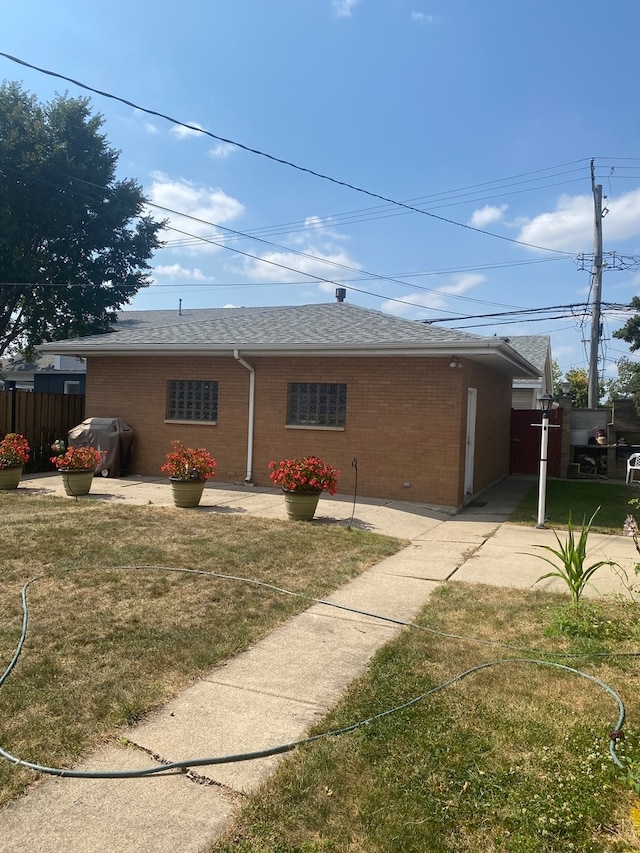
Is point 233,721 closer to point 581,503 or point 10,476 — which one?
point 10,476

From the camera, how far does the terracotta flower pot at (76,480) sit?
10.5 metres

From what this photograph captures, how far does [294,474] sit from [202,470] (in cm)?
174

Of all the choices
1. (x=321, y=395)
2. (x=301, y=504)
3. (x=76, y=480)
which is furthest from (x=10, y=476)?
(x=321, y=395)

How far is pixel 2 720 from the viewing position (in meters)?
3.16

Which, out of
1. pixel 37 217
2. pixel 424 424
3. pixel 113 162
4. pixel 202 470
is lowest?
pixel 202 470

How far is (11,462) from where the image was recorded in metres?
11.0

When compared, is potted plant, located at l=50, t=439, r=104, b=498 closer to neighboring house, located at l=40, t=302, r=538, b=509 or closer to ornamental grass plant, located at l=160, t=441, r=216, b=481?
ornamental grass plant, located at l=160, t=441, r=216, b=481

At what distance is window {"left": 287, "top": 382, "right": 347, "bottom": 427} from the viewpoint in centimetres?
1180

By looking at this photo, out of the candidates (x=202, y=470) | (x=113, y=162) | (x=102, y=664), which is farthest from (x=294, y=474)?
(x=113, y=162)

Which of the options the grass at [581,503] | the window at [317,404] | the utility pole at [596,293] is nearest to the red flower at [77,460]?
the window at [317,404]

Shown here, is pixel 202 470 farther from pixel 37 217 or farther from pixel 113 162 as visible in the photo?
pixel 113 162

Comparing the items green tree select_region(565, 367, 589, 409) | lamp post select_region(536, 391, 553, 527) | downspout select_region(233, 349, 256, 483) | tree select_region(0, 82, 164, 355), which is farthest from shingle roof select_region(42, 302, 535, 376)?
green tree select_region(565, 367, 589, 409)

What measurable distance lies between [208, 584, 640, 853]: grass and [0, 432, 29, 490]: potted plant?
9.02 metres

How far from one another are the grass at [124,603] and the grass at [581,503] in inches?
138
